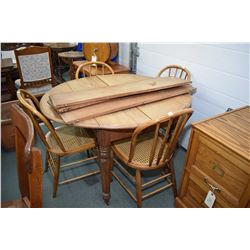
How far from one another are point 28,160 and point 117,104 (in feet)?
2.79

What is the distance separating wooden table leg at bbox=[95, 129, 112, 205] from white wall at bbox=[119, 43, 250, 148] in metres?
1.08

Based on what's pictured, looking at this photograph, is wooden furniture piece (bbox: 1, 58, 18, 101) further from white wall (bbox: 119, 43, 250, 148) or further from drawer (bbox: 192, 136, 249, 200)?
drawer (bbox: 192, 136, 249, 200)

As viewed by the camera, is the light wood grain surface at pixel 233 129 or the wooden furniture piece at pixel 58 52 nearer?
the light wood grain surface at pixel 233 129

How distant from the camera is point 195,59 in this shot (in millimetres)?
2014

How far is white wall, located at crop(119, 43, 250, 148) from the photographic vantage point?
1673 mm

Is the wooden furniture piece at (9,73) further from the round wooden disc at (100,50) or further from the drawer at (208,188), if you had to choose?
the drawer at (208,188)

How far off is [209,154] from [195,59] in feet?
3.50

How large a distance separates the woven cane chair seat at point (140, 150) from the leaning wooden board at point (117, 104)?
1.05ft

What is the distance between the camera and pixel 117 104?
1.53 metres

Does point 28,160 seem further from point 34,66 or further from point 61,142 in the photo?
point 34,66

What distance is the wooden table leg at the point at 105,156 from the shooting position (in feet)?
4.64

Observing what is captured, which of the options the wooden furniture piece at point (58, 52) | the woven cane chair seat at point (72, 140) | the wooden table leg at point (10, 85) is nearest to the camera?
the woven cane chair seat at point (72, 140)

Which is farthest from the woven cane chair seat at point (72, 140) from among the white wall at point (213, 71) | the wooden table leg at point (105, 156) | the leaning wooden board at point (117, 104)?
the white wall at point (213, 71)

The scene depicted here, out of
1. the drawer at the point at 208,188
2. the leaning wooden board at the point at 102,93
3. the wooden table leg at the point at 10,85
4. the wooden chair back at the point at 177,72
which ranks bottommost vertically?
the drawer at the point at 208,188
